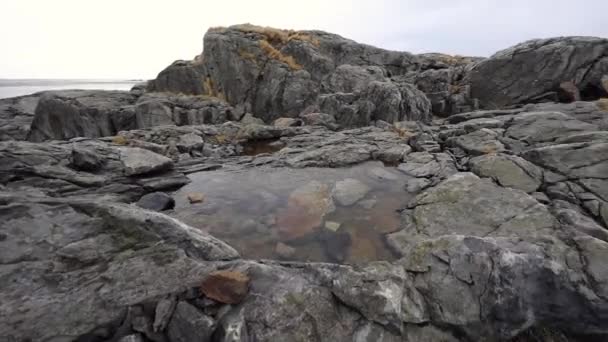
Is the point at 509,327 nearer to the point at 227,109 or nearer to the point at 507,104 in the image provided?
the point at 507,104

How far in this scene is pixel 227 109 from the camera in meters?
31.5

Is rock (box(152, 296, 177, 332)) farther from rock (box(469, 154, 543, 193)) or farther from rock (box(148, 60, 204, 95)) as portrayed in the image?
rock (box(148, 60, 204, 95))

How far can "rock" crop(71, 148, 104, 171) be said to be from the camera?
11383mm

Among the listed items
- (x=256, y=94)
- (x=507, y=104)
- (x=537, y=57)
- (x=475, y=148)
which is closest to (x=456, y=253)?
(x=475, y=148)

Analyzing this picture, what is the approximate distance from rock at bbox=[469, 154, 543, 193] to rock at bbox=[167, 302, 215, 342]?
9247 mm

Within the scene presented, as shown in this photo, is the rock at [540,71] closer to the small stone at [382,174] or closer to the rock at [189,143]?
the small stone at [382,174]

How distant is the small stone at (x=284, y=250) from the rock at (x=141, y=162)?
723cm

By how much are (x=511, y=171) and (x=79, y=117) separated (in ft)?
105

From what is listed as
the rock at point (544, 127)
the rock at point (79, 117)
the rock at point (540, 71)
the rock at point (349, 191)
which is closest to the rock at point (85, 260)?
the rock at point (349, 191)

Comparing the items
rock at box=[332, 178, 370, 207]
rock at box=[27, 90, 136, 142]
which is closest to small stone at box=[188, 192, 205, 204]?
→ rock at box=[332, 178, 370, 207]

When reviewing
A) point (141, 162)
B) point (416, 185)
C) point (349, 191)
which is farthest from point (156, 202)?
point (416, 185)

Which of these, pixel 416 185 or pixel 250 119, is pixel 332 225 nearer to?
pixel 416 185

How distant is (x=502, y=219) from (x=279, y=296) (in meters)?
6.21

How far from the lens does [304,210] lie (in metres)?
9.87
